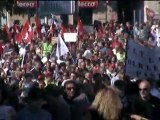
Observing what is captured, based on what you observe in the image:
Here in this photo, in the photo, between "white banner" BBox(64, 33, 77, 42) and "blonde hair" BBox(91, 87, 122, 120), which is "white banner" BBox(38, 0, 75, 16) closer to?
"white banner" BBox(64, 33, 77, 42)

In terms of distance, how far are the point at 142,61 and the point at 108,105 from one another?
10.0ft

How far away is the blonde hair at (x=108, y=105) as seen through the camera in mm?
10413

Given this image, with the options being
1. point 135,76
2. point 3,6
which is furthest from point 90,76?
point 135,76

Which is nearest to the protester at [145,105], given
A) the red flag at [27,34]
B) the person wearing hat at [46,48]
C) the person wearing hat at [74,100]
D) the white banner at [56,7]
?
the person wearing hat at [74,100]

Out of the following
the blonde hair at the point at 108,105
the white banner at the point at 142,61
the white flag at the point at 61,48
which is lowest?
the white flag at the point at 61,48

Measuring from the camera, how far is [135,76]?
13.4 metres

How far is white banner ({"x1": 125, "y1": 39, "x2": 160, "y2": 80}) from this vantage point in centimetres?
1329

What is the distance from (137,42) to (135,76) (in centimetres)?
50

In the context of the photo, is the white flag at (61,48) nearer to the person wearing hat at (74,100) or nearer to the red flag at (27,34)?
the red flag at (27,34)

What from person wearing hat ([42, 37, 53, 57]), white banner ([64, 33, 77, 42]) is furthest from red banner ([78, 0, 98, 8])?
person wearing hat ([42, 37, 53, 57])

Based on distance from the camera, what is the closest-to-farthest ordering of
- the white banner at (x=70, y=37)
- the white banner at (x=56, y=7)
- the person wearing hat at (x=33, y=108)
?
1. the person wearing hat at (x=33, y=108)
2. the white banner at (x=70, y=37)
3. the white banner at (x=56, y=7)

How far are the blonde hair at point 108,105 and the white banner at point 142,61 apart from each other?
280cm

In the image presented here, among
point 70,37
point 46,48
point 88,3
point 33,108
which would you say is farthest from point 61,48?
point 88,3

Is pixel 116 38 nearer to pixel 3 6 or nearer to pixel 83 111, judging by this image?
pixel 3 6
